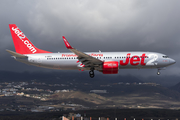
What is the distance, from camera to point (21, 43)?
189 feet

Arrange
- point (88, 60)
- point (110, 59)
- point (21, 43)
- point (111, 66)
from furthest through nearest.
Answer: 1. point (21, 43)
2. point (110, 59)
3. point (88, 60)
4. point (111, 66)

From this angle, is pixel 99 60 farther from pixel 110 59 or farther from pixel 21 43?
pixel 21 43

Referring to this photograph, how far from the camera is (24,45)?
189 feet

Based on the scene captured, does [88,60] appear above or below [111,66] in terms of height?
above

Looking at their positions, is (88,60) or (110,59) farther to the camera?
(110,59)

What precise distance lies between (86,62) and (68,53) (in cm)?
628

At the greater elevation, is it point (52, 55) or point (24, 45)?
point (24, 45)

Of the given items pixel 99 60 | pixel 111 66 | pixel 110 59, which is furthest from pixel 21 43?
pixel 111 66

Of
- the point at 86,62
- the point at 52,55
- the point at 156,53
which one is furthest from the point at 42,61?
the point at 156,53

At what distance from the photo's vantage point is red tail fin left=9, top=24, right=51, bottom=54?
187 feet

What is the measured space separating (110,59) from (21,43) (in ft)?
83.4

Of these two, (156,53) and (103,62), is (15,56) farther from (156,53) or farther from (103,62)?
(156,53)

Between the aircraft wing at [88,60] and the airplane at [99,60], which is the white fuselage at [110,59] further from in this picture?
the aircraft wing at [88,60]

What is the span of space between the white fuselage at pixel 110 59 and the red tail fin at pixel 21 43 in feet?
13.3
